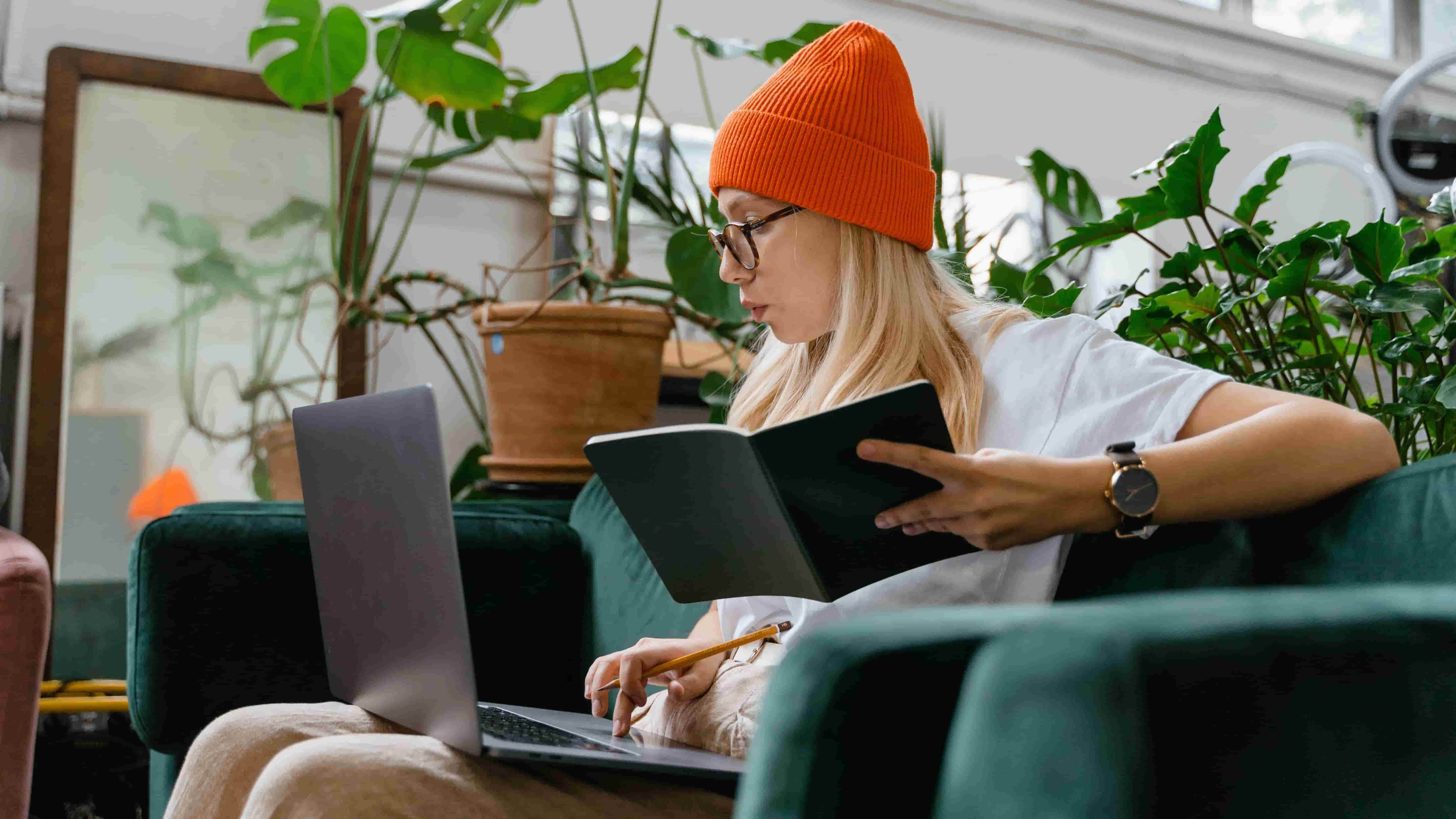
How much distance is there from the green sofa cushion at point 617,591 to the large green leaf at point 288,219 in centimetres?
97

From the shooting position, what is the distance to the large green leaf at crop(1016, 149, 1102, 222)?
164 cm

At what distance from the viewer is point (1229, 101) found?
355 centimetres

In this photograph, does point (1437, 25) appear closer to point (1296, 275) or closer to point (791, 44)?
point (791, 44)

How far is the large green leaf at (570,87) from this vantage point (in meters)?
1.93

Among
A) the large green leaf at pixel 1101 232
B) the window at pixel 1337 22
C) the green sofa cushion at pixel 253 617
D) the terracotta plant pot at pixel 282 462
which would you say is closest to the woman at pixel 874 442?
the large green leaf at pixel 1101 232

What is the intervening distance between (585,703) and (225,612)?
17.9 inches

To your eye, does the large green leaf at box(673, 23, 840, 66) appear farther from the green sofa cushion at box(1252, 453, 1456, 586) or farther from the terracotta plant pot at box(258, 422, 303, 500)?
the green sofa cushion at box(1252, 453, 1456, 586)

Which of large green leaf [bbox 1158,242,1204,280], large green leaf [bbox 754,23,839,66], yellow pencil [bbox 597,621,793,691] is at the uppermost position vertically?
large green leaf [bbox 754,23,839,66]

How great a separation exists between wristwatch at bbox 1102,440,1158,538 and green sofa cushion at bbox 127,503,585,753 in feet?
2.71

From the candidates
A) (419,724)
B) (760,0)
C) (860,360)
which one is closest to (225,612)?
(419,724)

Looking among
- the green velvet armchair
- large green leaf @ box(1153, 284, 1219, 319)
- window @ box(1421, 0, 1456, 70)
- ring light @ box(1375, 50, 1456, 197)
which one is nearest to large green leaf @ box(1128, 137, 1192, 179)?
large green leaf @ box(1153, 284, 1219, 319)

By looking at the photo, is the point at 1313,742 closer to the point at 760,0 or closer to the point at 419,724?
the point at 419,724

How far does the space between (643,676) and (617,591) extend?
508mm

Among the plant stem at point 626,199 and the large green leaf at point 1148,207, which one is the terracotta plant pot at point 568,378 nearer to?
the plant stem at point 626,199
